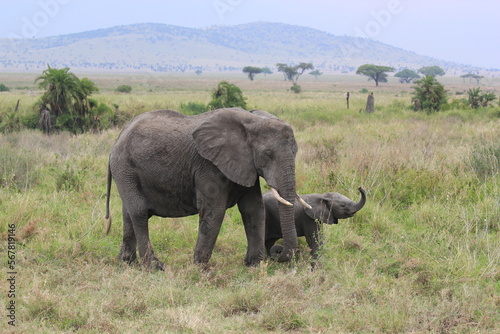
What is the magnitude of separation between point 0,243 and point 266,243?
11.1 ft

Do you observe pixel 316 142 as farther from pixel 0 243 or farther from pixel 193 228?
pixel 0 243

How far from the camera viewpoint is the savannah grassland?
5.24 meters

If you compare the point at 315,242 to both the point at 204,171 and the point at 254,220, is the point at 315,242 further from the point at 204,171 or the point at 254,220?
the point at 204,171

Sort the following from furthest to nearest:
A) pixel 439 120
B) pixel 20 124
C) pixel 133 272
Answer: pixel 439 120
pixel 20 124
pixel 133 272

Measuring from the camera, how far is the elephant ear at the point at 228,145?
6.24 m

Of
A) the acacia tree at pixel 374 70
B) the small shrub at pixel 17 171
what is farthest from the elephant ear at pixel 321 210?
the acacia tree at pixel 374 70

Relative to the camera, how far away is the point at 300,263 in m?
6.84

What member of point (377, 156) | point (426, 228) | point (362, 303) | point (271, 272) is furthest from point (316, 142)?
point (362, 303)

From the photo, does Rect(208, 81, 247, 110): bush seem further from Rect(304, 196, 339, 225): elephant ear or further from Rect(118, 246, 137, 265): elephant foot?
Rect(304, 196, 339, 225): elephant ear

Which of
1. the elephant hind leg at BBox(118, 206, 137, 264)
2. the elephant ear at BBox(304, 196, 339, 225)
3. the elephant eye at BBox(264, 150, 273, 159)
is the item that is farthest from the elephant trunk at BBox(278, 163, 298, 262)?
the elephant hind leg at BBox(118, 206, 137, 264)

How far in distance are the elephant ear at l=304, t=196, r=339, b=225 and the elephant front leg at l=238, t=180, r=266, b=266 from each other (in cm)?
62

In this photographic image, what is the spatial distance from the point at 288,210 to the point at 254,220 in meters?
0.78

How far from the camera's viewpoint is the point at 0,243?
296 inches

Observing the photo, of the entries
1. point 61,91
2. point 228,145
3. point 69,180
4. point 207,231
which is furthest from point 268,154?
point 61,91
